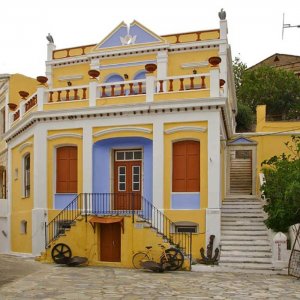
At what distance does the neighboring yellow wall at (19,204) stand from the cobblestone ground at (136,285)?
3.96 metres

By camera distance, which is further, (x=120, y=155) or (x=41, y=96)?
(x=41, y=96)

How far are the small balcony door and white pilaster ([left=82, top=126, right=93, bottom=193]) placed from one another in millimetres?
961

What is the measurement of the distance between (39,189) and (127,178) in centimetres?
337

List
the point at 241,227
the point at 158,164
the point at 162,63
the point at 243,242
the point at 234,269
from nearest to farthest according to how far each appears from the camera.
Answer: the point at 234,269
the point at 243,242
the point at 158,164
the point at 241,227
the point at 162,63

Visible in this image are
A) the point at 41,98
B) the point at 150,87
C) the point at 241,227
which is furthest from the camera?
the point at 41,98

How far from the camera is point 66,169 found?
18.4 metres

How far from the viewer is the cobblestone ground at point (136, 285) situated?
11078 mm

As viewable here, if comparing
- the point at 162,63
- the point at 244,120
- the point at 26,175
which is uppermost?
the point at 162,63

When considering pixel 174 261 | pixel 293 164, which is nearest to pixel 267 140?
pixel 293 164

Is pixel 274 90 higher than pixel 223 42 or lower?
higher

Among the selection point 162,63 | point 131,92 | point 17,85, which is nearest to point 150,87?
point 131,92

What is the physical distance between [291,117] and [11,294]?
3313cm

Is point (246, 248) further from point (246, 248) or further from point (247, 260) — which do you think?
point (247, 260)

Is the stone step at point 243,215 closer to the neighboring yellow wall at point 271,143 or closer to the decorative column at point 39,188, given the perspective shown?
the neighboring yellow wall at point 271,143
